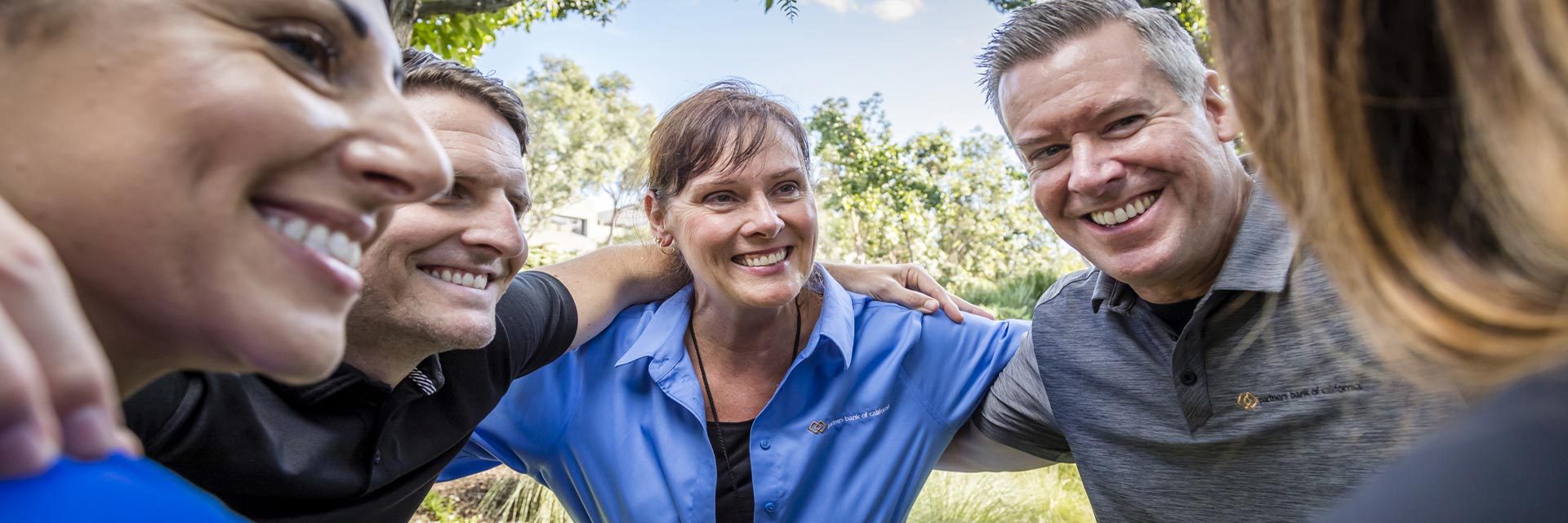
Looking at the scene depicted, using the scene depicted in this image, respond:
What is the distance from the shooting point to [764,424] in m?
2.71

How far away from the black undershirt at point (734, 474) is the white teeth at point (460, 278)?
38.6 inches

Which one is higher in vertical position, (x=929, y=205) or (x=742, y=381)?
(x=742, y=381)

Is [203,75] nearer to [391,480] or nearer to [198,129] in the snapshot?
[198,129]

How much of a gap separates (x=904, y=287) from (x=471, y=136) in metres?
1.75

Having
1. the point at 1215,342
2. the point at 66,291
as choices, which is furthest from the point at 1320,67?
the point at 1215,342

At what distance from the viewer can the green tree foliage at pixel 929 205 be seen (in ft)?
49.9

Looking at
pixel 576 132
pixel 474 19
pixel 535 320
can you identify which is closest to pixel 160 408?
pixel 535 320

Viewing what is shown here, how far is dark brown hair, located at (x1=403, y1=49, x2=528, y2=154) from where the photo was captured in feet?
7.52

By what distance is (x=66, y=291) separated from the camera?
0.55 meters

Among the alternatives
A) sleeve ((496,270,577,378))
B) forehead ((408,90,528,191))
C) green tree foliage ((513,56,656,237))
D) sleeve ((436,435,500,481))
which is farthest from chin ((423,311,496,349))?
green tree foliage ((513,56,656,237))

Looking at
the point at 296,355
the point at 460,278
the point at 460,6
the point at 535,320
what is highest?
the point at 296,355

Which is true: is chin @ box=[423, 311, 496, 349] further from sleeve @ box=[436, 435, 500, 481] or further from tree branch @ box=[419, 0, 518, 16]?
tree branch @ box=[419, 0, 518, 16]

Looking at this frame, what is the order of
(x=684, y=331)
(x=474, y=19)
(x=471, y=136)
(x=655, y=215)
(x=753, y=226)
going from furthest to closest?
(x=474, y=19)
(x=655, y=215)
(x=684, y=331)
(x=753, y=226)
(x=471, y=136)

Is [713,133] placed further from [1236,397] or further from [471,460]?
[1236,397]
